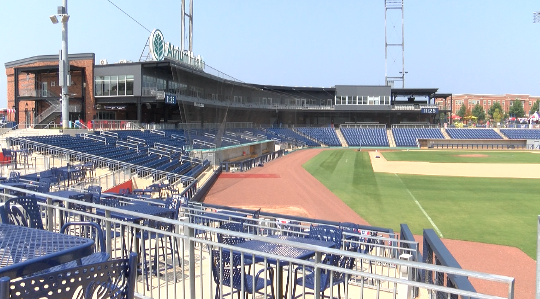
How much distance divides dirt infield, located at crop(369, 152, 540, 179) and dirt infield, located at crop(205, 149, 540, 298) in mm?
80

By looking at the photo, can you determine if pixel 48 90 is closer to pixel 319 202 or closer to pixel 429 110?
pixel 319 202

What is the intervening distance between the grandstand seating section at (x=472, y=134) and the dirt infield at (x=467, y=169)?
36.2 meters

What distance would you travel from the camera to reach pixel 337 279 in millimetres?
6082

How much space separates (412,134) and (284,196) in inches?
2360

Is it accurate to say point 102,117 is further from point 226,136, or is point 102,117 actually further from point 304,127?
point 304,127

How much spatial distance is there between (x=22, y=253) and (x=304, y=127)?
8143 cm

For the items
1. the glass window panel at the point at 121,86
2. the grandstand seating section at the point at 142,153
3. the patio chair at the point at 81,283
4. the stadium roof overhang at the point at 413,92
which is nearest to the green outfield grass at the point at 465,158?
the grandstand seating section at the point at 142,153

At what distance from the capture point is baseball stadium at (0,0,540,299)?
13.1 feet

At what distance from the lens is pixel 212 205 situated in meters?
14.2

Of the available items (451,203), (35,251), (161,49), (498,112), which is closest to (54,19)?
(161,49)

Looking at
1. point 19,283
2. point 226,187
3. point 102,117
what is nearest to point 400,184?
point 226,187

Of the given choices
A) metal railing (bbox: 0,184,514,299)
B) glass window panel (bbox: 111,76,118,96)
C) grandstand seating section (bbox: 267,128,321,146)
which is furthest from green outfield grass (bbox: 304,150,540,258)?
grandstand seating section (bbox: 267,128,321,146)

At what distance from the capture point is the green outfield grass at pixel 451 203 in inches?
668

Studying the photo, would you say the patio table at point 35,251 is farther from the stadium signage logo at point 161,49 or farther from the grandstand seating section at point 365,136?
the grandstand seating section at point 365,136
